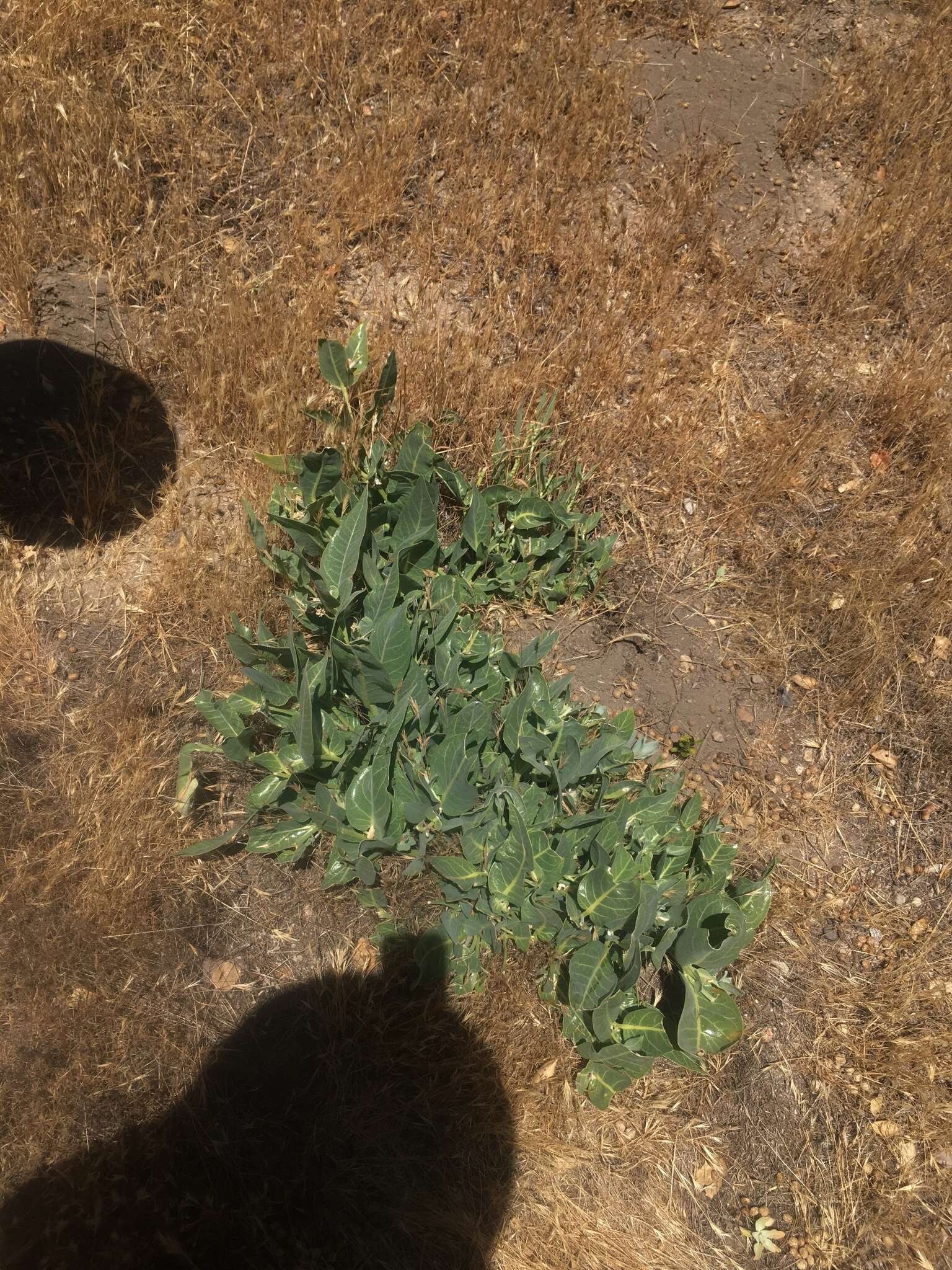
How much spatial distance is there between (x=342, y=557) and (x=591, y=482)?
1106 millimetres

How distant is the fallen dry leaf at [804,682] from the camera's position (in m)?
2.74

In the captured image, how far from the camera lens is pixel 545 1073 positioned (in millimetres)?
1975

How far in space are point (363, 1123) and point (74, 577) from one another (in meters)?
1.66

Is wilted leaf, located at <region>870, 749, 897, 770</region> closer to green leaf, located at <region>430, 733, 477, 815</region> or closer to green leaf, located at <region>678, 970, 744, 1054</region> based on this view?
green leaf, located at <region>678, 970, 744, 1054</region>

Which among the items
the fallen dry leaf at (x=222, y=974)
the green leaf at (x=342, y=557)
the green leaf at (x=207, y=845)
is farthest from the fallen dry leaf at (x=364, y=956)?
the green leaf at (x=342, y=557)

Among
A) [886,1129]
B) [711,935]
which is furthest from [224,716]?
[886,1129]

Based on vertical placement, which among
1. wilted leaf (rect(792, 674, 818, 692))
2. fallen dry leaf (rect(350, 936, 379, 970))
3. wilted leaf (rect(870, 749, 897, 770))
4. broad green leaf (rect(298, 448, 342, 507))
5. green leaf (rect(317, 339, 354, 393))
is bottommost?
fallen dry leaf (rect(350, 936, 379, 970))

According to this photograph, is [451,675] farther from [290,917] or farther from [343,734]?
[290,917]

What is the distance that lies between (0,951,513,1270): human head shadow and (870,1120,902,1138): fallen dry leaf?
896 millimetres

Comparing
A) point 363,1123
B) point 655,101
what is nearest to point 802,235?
point 655,101

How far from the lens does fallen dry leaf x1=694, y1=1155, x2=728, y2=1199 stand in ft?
6.46

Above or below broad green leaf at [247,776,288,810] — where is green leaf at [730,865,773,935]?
above

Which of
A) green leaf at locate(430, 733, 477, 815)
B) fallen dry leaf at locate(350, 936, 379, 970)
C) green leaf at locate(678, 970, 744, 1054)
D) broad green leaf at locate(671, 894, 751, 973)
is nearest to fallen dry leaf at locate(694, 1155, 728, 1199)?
green leaf at locate(678, 970, 744, 1054)

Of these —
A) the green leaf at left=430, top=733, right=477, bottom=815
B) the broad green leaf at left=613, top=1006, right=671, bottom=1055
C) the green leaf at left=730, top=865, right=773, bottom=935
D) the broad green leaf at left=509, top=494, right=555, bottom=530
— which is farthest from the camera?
the broad green leaf at left=509, top=494, right=555, bottom=530
